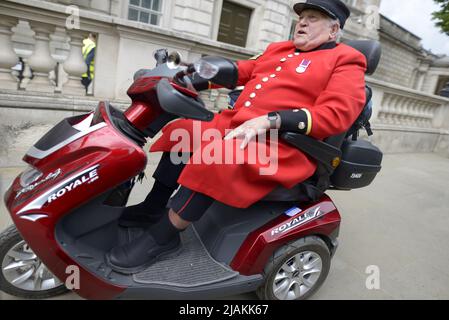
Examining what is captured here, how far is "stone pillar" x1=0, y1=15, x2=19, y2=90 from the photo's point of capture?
2.81 meters

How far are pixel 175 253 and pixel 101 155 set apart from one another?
668mm

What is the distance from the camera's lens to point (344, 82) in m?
1.54

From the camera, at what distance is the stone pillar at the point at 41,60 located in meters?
3.02

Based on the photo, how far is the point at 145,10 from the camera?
1025cm

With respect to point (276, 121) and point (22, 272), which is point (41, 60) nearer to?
point (22, 272)

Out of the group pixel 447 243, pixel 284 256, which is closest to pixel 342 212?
pixel 447 243

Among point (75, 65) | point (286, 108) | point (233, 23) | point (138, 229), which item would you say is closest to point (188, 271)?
point (138, 229)

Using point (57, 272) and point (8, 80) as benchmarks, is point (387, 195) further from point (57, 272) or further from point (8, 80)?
point (8, 80)

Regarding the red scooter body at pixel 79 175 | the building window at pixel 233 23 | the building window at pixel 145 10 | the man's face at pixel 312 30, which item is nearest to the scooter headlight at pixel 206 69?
the red scooter body at pixel 79 175

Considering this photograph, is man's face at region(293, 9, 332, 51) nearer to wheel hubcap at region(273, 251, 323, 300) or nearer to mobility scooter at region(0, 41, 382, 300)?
mobility scooter at region(0, 41, 382, 300)

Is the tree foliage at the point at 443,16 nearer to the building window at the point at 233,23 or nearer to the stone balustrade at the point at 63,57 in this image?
the building window at the point at 233,23

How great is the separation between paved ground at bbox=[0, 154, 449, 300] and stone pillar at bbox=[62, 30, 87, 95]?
0.93m

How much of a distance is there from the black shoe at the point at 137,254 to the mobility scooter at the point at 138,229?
0.03 meters

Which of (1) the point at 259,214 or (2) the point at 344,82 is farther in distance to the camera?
(1) the point at 259,214
